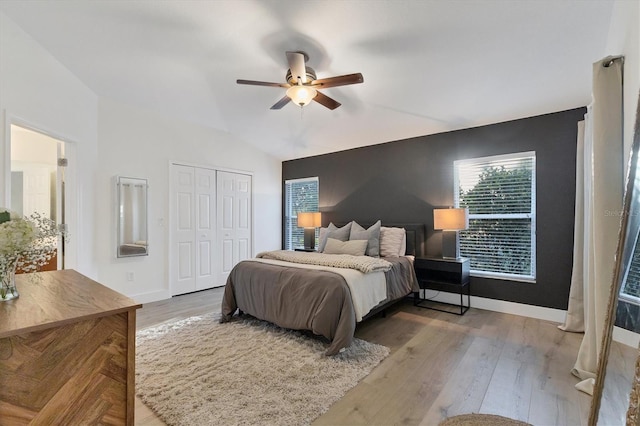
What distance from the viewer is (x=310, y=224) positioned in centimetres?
512

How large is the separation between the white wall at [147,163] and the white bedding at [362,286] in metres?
2.10

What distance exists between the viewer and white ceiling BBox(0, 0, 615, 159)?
2.25 meters

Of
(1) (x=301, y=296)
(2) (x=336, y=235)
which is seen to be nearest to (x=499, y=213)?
(2) (x=336, y=235)

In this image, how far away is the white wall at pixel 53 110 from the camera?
7.54 feet

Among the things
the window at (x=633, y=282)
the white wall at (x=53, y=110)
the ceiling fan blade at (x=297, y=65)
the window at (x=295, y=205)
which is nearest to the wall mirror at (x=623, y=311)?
the window at (x=633, y=282)

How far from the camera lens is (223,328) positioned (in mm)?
3146

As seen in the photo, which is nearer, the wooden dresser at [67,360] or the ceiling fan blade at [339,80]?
the wooden dresser at [67,360]

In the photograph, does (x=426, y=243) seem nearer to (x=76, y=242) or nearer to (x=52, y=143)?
(x=76, y=242)

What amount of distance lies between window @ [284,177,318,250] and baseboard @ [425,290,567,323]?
2756 millimetres

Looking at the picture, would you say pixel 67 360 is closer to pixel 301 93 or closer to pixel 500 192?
pixel 301 93

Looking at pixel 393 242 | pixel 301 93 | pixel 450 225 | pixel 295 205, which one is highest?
pixel 301 93

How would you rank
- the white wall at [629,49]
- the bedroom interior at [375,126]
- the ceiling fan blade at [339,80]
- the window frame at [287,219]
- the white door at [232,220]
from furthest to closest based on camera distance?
the window frame at [287,219]
the white door at [232,220]
the ceiling fan blade at [339,80]
the bedroom interior at [375,126]
the white wall at [629,49]

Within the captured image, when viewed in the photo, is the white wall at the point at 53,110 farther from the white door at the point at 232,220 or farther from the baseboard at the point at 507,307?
the baseboard at the point at 507,307

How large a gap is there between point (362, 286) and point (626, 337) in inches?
72.5
